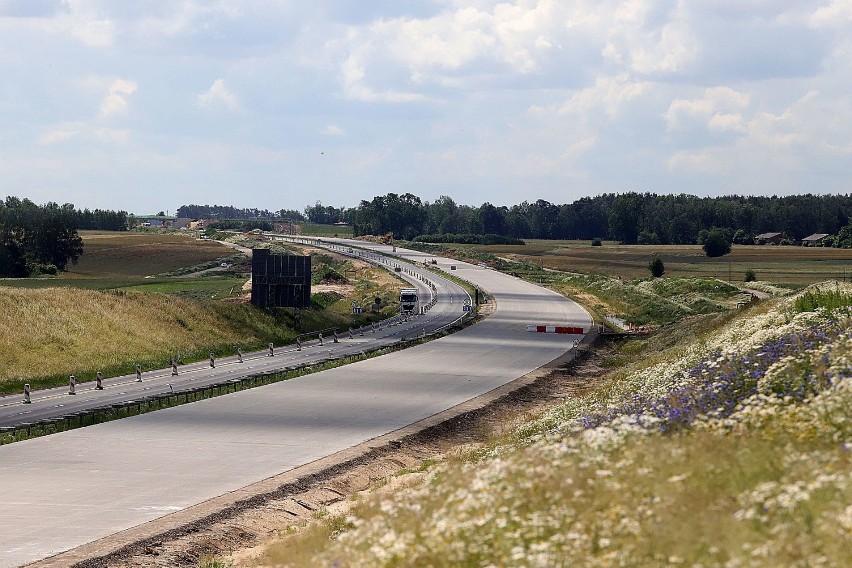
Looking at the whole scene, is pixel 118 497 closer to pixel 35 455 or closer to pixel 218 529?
pixel 218 529

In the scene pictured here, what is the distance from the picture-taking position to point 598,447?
15.9 m

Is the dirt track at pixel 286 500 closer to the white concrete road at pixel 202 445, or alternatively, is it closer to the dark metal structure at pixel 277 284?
the white concrete road at pixel 202 445

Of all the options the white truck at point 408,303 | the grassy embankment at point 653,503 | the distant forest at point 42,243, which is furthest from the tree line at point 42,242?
the grassy embankment at point 653,503

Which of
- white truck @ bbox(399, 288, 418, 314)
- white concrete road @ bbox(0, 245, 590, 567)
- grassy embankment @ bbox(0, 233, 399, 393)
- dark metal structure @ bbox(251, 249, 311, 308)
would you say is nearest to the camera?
white concrete road @ bbox(0, 245, 590, 567)

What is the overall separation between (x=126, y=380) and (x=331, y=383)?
36.9ft

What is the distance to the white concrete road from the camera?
26516mm

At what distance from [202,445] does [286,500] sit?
10029 mm

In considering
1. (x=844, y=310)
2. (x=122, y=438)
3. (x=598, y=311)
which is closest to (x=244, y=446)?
(x=122, y=438)

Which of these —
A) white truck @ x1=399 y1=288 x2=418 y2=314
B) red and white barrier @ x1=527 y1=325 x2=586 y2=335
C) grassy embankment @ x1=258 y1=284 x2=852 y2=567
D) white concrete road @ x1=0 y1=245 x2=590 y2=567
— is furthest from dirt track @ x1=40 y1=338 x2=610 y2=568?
white truck @ x1=399 y1=288 x2=418 y2=314

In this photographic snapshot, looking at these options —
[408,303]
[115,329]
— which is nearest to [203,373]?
[115,329]

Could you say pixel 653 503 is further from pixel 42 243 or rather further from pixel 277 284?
pixel 42 243

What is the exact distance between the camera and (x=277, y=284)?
312 feet

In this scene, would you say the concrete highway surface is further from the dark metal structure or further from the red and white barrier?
the red and white barrier

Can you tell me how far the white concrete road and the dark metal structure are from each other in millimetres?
24341
